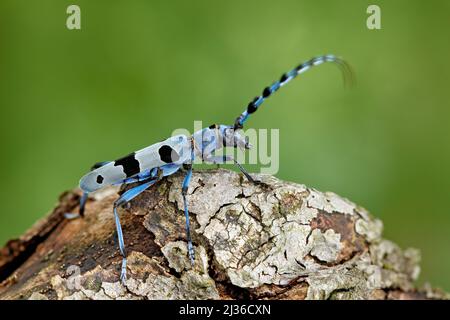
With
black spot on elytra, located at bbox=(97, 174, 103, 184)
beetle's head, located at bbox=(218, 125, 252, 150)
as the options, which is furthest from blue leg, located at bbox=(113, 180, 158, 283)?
beetle's head, located at bbox=(218, 125, 252, 150)

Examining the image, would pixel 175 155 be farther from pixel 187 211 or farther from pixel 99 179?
pixel 187 211

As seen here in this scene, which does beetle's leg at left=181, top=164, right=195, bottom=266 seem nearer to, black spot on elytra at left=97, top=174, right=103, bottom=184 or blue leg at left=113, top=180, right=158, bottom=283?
blue leg at left=113, top=180, right=158, bottom=283

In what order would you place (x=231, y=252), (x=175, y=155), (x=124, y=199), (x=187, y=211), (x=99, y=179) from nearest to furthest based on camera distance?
(x=231, y=252), (x=187, y=211), (x=124, y=199), (x=175, y=155), (x=99, y=179)

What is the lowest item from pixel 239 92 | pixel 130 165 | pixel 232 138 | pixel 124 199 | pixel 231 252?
pixel 231 252

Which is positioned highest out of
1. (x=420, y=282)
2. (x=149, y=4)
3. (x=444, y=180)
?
(x=149, y=4)

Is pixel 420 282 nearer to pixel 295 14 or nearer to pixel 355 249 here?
pixel 355 249

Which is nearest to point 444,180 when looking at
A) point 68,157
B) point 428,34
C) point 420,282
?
point 420,282

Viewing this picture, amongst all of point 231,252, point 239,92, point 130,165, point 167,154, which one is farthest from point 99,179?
point 239,92
